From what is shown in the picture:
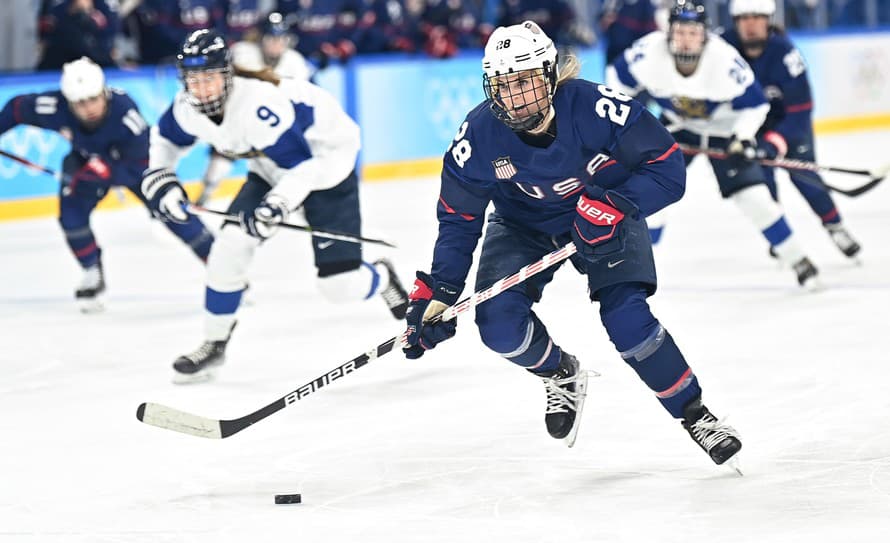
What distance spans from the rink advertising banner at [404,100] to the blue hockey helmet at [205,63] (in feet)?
14.2

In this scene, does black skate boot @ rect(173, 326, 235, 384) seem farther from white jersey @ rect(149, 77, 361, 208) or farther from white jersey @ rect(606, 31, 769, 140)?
white jersey @ rect(606, 31, 769, 140)

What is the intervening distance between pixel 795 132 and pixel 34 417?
140 inches

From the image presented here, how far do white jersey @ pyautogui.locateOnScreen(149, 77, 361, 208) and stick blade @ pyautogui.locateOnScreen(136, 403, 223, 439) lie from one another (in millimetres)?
1108

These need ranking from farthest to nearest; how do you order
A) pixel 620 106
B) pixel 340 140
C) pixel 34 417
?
pixel 340 140 → pixel 34 417 → pixel 620 106

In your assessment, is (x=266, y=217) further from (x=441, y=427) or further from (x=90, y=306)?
(x=90, y=306)

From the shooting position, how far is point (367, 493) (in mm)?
3381

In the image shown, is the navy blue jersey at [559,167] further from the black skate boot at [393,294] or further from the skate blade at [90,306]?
the skate blade at [90,306]

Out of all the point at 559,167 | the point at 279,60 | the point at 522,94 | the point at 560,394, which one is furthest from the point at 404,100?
the point at 522,94

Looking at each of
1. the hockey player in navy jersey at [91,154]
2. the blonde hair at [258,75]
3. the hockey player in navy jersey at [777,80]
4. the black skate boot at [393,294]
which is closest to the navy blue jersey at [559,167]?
the blonde hair at [258,75]

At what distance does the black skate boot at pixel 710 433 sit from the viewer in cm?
332

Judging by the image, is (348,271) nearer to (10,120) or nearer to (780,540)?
(10,120)

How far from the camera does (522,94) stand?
327 cm

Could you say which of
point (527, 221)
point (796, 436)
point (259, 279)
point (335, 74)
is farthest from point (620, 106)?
point (335, 74)

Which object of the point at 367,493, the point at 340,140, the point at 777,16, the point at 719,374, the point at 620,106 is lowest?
the point at 777,16
